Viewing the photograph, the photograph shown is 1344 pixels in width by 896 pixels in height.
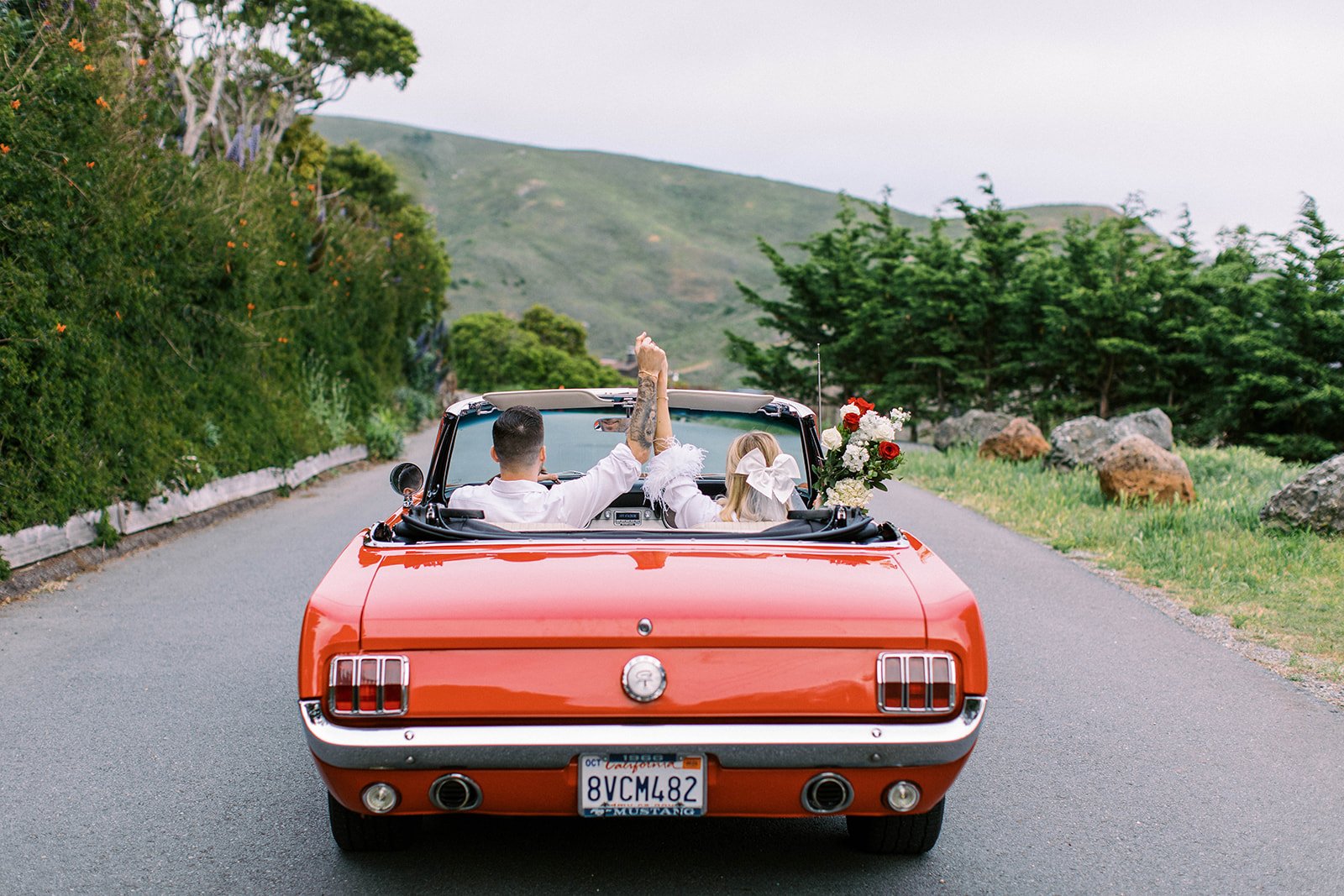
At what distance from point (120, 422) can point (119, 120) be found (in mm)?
2908

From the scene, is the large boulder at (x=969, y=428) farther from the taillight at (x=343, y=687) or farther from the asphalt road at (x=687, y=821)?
the taillight at (x=343, y=687)

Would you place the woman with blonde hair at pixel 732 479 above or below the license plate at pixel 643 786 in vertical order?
above

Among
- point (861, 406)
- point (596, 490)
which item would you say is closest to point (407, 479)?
point (596, 490)

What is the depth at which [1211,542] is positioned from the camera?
10.8m

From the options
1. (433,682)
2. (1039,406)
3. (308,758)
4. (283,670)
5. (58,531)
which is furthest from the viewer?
(1039,406)

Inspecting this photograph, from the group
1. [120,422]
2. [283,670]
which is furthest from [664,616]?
[120,422]

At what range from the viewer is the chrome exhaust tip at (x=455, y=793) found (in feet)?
10.9

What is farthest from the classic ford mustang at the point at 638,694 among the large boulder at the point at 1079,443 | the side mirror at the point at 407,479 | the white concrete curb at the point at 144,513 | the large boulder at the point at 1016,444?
the large boulder at the point at 1016,444

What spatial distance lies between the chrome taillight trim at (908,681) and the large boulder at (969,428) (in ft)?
72.4

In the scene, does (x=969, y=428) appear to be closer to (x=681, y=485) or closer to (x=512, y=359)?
(x=681, y=485)

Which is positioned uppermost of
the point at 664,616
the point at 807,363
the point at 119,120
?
the point at 119,120

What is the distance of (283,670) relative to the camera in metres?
6.55

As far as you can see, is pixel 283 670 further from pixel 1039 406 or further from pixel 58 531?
pixel 1039 406

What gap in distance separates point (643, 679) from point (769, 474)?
140cm
